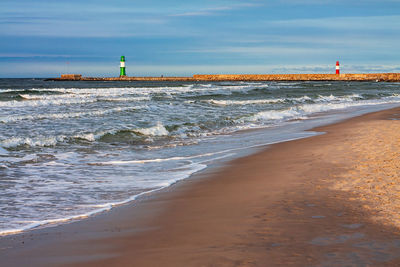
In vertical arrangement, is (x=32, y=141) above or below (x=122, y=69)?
below

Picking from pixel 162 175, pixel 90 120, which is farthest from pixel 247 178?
pixel 90 120

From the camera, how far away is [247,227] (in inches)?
143

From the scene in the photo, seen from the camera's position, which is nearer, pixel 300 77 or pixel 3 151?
pixel 3 151

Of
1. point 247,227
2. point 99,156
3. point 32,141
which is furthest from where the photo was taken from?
point 32,141

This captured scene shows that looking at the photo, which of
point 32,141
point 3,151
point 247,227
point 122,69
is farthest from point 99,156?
point 122,69

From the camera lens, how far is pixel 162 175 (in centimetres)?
655

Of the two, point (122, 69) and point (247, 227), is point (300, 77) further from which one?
point (247, 227)

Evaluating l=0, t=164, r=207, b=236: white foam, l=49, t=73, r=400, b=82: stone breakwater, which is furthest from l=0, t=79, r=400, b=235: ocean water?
l=49, t=73, r=400, b=82: stone breakwater

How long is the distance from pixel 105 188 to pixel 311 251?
3228 millimetres

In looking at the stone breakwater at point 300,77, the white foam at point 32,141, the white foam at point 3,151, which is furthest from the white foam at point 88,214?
the stone breakwater at point 300,77

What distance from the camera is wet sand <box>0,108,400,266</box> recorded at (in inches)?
118

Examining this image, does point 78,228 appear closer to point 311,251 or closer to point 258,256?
point 258,256

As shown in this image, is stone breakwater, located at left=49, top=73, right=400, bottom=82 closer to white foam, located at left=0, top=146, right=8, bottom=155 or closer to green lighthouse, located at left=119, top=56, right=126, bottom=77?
green lighthouse, located at left=119, top=56, right=126, bottom=77

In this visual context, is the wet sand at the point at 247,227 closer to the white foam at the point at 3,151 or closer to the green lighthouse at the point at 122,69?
the white foam at the point at 3,151
